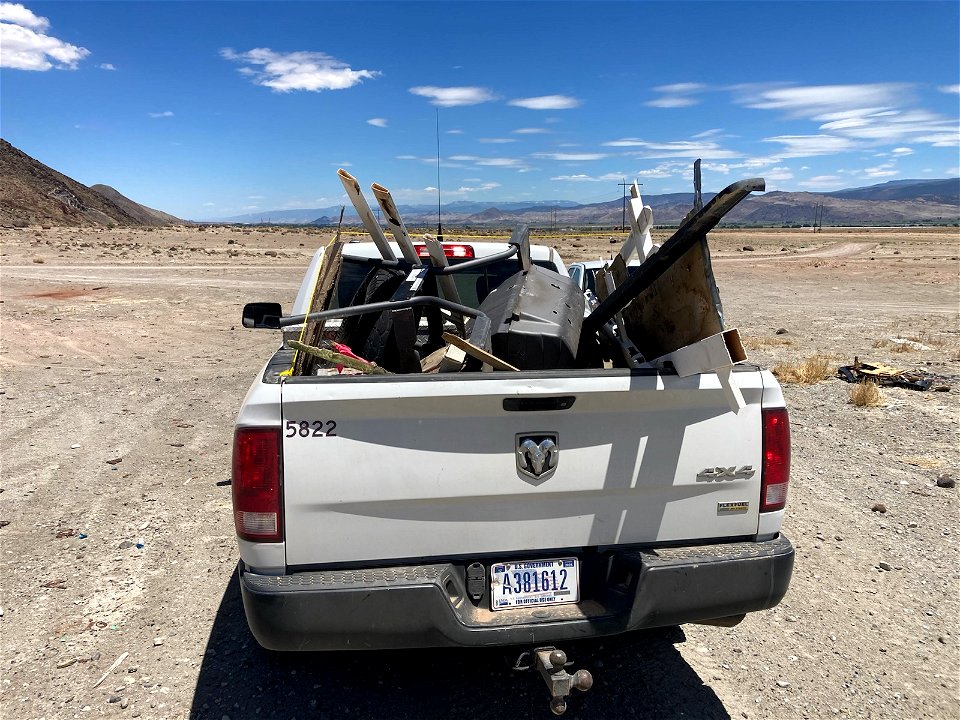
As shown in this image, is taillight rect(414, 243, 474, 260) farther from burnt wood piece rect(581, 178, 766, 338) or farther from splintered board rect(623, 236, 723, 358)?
burnt wood piece rect(581, 178, 766, 338)

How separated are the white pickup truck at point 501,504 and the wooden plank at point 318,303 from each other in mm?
357

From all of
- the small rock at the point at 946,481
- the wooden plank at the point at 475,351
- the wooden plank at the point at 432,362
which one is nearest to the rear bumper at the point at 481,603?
the wooden plank at the point at 475,351

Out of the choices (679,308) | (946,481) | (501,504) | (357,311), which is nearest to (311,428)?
(357,311)

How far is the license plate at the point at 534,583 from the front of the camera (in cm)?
282

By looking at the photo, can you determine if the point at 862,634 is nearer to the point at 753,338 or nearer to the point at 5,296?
the point at 753,338

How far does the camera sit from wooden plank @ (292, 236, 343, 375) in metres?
3.19

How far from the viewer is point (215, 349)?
12.2 metres

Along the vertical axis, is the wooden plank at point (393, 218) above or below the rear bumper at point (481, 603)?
above

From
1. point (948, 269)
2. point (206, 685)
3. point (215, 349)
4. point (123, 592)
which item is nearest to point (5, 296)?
point (215, 349)

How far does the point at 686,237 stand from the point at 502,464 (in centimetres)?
108

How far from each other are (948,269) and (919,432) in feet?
93.7

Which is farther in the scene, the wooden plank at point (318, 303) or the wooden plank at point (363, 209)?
the wooden plank at point (363, 209)

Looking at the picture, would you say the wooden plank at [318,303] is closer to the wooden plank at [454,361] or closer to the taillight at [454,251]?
the wooden plank at [454,361]

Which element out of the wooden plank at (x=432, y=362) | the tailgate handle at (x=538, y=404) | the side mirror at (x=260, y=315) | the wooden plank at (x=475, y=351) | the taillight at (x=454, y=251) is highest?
the taillight at (x=454, y=251)
